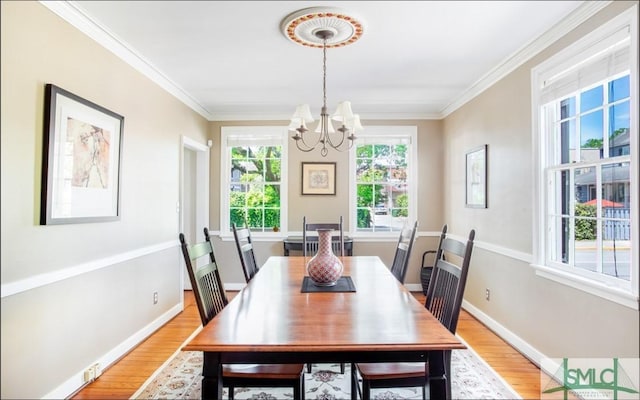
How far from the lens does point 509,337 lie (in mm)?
3107

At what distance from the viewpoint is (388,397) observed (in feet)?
7.38

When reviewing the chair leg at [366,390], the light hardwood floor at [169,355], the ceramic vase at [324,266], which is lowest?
the light hardwood floor at [169,355]

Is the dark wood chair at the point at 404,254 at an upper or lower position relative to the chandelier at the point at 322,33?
lower

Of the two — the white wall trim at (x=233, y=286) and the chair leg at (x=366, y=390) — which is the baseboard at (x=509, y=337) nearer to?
the chair leg at (x=366, y=390)

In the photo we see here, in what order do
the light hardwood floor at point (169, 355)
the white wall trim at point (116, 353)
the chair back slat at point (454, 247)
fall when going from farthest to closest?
the light hardwood floor at point (169, 355)
the white wall trim at point (116, 353)
the chair back slat at point (454, 247)

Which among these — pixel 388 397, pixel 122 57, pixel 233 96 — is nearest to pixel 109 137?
pixel 122 57

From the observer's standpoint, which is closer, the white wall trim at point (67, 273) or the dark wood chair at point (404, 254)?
the white wall trim at point (67, 273)

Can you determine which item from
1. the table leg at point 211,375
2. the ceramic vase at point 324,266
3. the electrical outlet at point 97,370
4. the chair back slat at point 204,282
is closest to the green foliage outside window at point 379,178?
the ceramic vase at point 324,266

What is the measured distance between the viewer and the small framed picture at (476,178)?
3654 millimetres

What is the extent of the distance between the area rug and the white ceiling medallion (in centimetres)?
249

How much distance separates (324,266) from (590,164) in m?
1.88

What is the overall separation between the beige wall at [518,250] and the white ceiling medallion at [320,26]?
59.1 inches

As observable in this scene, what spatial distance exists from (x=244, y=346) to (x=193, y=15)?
2.18m

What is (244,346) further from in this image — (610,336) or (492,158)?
(492,158)
